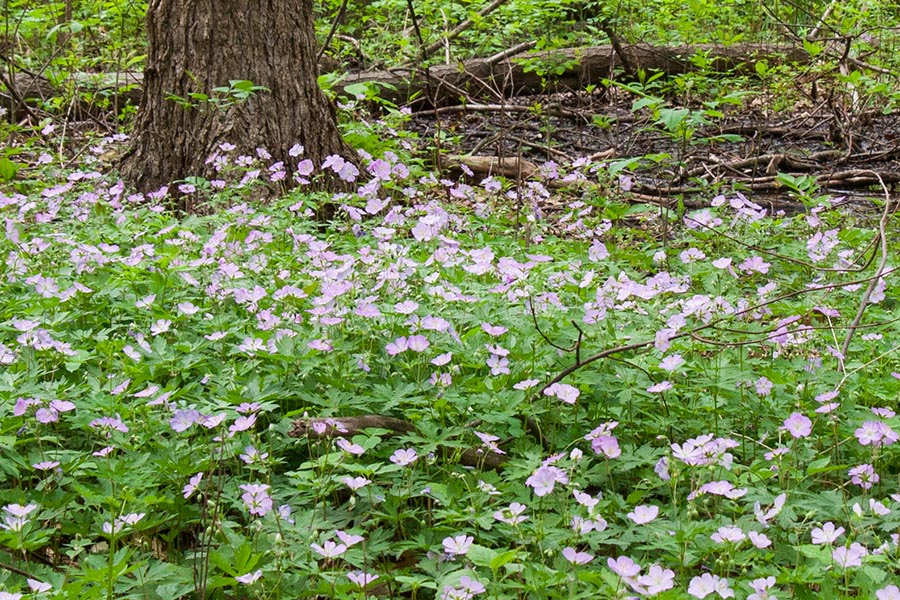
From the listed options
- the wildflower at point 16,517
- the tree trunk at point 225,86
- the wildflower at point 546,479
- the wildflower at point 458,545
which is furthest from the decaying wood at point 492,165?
the wildflower at point 16,517

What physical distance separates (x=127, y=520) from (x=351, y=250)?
Result: 2.26 metres

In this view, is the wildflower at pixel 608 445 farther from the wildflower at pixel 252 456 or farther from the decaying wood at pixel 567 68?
the decaying wood at pixel 567 68

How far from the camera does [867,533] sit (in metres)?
1.87

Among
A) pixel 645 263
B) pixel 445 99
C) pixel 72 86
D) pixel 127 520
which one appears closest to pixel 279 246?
pixel 645 263

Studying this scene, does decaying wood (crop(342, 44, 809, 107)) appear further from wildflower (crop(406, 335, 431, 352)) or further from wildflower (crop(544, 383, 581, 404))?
wildflower (crop(544, 383, 581, 404))

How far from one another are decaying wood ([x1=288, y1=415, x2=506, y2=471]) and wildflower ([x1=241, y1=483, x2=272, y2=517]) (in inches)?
8.2

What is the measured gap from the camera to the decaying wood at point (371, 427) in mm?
2202

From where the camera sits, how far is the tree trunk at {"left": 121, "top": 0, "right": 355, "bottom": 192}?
4953 mm

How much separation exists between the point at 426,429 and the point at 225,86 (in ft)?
11.0

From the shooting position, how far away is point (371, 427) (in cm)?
233

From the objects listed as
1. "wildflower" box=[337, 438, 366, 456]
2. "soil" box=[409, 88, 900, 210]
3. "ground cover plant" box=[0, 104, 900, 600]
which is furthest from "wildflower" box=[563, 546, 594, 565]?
"soil" box=[409, 88, 900, 210]

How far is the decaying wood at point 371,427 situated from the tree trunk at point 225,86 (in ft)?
9.15

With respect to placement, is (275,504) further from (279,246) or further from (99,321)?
(279,246)

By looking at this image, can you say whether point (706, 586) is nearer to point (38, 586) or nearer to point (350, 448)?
point (350, 448)
